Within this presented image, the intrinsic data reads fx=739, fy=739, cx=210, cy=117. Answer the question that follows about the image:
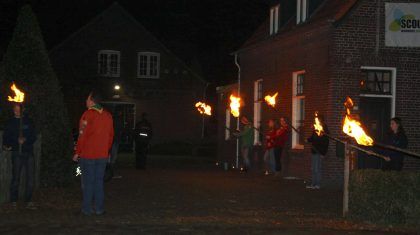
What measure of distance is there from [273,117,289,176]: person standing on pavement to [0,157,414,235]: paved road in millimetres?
2410

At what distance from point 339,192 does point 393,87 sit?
3.77 meters

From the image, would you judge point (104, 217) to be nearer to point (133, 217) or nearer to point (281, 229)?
point (133, 217)

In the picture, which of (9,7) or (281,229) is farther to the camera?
(9,7)

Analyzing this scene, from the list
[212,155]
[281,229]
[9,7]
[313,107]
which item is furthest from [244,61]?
[281,229]

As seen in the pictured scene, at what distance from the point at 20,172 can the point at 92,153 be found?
1722 millimetres

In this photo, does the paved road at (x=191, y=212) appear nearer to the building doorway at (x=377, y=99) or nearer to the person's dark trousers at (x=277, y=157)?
the person's dark trousers at (x=277, y=157)

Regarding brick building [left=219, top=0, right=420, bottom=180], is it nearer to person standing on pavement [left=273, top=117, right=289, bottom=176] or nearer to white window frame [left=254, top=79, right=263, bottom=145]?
person standing on pavement [left=273, top=117, right=289, bottom=176]

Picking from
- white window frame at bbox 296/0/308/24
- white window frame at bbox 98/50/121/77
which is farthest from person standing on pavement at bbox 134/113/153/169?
white window frame at bbox 98/50/121/77

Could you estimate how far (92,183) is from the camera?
39.8 ft

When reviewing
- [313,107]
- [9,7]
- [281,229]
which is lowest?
[281,229]

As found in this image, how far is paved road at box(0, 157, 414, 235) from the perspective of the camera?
10773mm

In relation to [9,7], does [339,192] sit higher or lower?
lower

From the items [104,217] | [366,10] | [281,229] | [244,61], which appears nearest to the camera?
[281,229]

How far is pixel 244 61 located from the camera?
90.2ft
